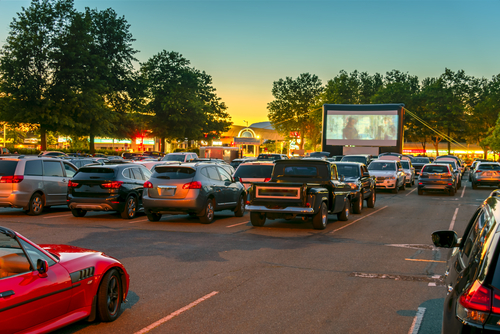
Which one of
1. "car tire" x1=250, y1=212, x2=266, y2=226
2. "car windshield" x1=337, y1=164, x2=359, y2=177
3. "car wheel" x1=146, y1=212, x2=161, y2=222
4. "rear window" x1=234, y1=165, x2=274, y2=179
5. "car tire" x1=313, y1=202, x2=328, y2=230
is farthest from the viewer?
"car windshield" x1=337, y1=164, x2=359, y2=177

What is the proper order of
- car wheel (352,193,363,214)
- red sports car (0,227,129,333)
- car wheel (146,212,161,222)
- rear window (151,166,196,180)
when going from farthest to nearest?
1. car wheel (352,193,363,214)
2. car wheel (146,212,161,222)
3. rear window (151,166,196,180)
4. red sports car (0,227,129,333)

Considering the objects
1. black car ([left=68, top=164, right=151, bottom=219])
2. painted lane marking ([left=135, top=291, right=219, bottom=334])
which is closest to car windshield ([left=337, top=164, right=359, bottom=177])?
black car ([left=68, top=164, right=151, bottom=219])

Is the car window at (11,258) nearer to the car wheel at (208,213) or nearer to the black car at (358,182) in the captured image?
the car wheel at (208,213)

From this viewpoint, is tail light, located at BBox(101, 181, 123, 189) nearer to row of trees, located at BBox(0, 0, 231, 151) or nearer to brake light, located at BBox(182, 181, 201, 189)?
brake light, located at BBox(182, 181, 201, 189)

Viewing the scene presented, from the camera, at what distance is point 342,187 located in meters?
15.3

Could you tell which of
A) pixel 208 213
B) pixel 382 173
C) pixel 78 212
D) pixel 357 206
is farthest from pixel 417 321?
pixel 382 173

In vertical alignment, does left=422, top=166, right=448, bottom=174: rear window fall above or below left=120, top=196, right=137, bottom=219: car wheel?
above

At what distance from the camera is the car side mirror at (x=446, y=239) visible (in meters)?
4.75

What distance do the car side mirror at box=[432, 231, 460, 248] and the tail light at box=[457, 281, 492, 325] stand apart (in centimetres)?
167

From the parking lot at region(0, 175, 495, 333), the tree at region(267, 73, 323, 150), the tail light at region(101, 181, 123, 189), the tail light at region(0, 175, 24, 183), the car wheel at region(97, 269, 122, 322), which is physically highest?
the tree at region(267, 73, 323, 150)

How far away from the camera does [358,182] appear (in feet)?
59.6

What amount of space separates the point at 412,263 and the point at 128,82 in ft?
186

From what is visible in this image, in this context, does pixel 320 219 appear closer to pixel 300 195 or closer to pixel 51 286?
pixel 300 195

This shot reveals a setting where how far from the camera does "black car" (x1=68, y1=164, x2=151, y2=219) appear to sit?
1520 centimetres
